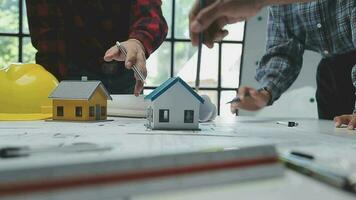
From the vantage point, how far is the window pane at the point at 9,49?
9.03 feet

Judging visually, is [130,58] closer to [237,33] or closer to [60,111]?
[60,111]

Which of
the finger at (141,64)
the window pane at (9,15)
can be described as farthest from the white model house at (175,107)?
the window pane at (9,15)

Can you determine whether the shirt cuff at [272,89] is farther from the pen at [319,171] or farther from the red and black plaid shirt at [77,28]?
the pen at [319,171]

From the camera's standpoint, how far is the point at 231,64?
3.02 meters

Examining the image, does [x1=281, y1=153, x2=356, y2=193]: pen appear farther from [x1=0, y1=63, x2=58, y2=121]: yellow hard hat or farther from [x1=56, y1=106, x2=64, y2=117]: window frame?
[x1=0, y1=63, x2=58, y2=121]: yellow hard hat

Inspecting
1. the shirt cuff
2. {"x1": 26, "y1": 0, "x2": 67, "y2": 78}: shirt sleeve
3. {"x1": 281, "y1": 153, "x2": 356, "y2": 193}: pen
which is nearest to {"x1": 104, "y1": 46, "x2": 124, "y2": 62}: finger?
{"x1": 26, "y1": 0, "x2": 67, "y2": 78}: shirt sleeve

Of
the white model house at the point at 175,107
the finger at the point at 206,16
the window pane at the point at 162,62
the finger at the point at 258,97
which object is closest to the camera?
the finger at the point at 206,16

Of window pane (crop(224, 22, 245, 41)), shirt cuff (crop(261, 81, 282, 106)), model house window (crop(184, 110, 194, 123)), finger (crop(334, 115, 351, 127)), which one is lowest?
finger (crop(334, 115, 351, 127))

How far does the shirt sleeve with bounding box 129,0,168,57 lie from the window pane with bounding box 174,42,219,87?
1489 mm

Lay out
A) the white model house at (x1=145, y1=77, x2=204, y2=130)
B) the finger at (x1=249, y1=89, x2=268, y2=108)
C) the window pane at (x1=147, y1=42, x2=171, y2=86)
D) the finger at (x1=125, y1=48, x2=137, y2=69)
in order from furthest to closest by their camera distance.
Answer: the window pane at (x1=147, y1=42, x2=171, y2=86)
the finger at (x1=249, y1=89, x2=268, y2=108)
the finger at (x1=125, y1=48, x2=137, y2=69)
the white model house at (x1=145, y1=77, x2=204, y2=130)

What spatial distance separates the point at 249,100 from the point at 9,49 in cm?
209

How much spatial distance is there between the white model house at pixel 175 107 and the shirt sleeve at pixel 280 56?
1.81ft

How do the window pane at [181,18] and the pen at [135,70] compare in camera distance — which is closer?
the pen at [135,70]

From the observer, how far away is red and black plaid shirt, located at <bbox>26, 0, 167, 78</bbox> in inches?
54.1
